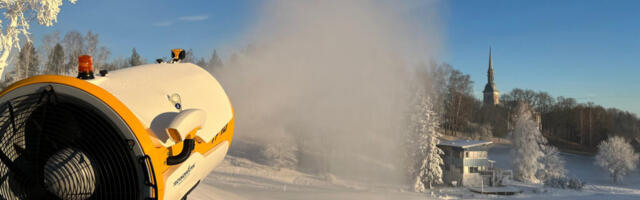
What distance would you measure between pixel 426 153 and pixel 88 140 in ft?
98.9

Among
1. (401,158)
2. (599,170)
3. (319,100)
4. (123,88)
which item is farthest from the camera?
(319,100)

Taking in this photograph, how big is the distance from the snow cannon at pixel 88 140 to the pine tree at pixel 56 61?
50789mm

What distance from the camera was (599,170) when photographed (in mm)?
45969

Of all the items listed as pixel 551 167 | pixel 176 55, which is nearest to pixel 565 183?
pixel 551 167

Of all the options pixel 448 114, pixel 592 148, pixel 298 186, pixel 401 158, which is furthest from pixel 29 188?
pixel 592 148

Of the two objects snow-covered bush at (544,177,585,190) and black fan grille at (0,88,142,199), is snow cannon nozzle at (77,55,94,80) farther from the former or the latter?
snow-covered bush at (544,177,585,190)

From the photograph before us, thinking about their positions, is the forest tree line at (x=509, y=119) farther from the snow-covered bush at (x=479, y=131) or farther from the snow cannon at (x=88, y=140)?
the snow cannon at (x=88, y=140)

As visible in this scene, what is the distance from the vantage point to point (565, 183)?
3497 centimetres

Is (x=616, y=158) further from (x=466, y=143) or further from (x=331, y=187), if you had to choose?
(x=331, y=187)

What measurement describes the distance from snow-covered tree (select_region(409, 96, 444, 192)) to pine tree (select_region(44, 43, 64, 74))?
42353mm

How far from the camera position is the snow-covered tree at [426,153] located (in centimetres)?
3022

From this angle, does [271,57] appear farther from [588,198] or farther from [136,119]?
[136,119]

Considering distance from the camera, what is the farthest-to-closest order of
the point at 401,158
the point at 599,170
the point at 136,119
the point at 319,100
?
the point at 319,100
the point at 599,170
the point at 401,158
the point at 136,119

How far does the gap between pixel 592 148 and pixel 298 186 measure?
51709 mm
